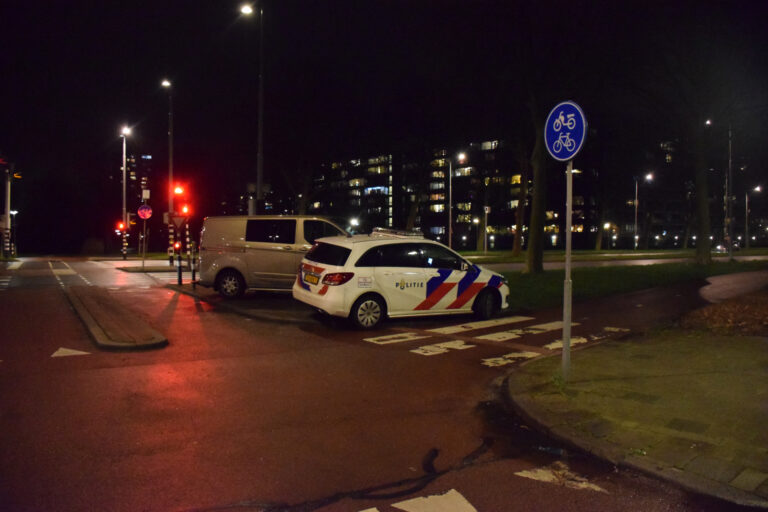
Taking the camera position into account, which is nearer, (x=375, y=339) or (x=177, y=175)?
(x=375, y=339)

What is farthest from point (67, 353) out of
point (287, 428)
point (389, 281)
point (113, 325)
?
point (389, 281)

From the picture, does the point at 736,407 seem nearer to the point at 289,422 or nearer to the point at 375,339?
the point at 289,422

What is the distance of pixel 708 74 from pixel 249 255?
23148 millimetres

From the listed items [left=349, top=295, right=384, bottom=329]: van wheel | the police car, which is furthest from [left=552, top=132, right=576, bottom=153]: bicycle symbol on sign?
[left=349, top=295, right=384, bottom=329]: van wheel

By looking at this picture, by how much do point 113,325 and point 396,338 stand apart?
17.0 feet

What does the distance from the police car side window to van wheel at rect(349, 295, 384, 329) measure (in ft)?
4.22

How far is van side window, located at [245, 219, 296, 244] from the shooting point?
14578mm

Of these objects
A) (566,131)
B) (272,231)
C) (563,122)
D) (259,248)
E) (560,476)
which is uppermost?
(563,122)

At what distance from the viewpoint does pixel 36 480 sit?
4059 millimetres

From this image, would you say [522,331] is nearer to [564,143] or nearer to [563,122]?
[564,143]

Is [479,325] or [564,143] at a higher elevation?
[564,143]

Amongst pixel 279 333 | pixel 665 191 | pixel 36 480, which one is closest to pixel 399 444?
pixel 36 480

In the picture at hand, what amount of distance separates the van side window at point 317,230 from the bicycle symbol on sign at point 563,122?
340 inches

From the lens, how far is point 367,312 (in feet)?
34.6
